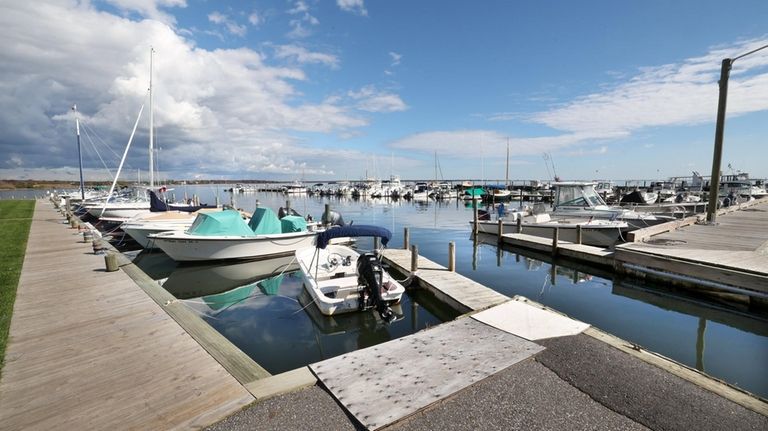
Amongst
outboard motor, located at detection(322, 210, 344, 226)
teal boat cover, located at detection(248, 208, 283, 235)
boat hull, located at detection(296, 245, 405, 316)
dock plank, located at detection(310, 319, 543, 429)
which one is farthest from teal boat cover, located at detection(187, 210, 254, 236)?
dock plank, located at detection(310, 319, 543, 429)

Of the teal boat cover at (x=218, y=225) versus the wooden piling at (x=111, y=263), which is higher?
the teal boat cover at (x=218, y=225)

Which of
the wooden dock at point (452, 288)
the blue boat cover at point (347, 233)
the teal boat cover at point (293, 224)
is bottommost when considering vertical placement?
the wooden dock at point (452, 288)

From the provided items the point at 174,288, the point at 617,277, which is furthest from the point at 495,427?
the point at 174,288

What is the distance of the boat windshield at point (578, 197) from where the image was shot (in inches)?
840

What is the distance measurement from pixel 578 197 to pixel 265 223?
18934mm

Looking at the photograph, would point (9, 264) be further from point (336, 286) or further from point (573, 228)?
point (573, 228)

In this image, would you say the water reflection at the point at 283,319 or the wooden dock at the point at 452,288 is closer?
the water reflection at the point at 283,319

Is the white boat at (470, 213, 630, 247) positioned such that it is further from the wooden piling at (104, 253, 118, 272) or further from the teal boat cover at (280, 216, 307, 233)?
the wooden piling at (104, 253, 118, 272)

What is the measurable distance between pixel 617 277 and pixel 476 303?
791cm

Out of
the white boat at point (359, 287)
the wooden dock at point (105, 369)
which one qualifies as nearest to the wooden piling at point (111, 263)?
the wooden dock at point (105, 369)

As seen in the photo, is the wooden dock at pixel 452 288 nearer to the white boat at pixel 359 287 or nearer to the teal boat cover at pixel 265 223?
the white boat at pixel 359 287

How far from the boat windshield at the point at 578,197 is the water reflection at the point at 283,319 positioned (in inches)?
595

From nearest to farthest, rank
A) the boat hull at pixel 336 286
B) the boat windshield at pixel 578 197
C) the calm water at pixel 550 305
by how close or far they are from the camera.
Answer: the calm water at pixel 550 305, the boat hull at pixel 336 286, the boat windshield at pixel 578 197

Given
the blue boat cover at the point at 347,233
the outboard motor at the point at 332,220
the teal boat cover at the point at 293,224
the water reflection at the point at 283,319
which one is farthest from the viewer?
the outboard motor at the point at 332,220
